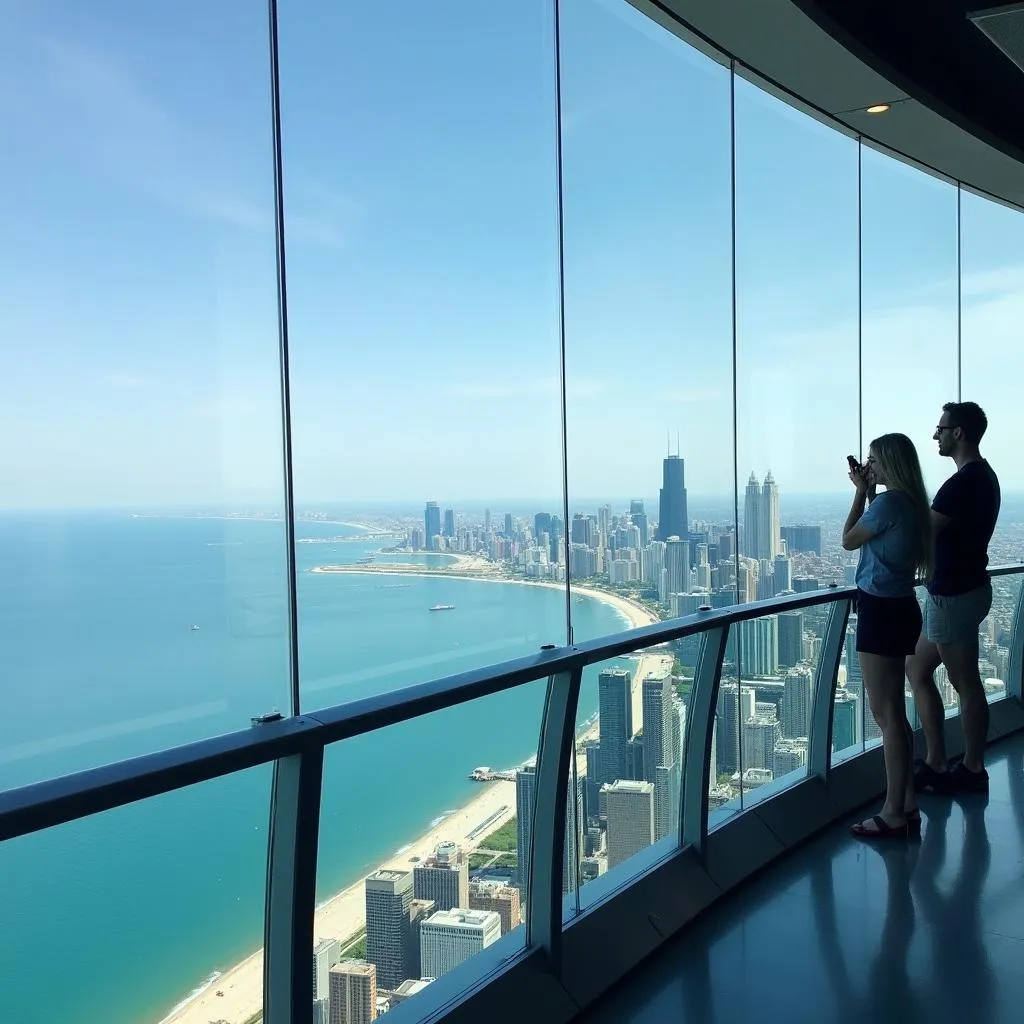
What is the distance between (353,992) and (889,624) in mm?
2778

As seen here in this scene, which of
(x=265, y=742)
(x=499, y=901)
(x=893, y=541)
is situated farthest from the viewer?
(x=893, y=541)

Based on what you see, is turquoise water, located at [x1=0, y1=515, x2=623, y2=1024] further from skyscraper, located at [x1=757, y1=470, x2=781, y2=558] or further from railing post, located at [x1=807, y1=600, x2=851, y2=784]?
skyscraper, located at [x1=757, y1=470, x2=781, y2=558]

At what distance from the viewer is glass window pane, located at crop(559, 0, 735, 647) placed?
392cm

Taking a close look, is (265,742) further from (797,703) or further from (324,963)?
(797,703)

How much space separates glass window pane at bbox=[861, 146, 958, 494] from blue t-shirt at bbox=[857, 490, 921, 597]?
187 centimetres

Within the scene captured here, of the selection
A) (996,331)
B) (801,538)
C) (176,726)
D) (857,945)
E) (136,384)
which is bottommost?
(857,945)

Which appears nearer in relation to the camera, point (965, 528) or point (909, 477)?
point (909, 477)

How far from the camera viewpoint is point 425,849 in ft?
7.92

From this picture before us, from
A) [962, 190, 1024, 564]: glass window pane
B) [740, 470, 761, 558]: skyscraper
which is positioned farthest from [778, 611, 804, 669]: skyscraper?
[962, 190, 1024, 564]: glass window pane

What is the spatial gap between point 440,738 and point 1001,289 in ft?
21.6

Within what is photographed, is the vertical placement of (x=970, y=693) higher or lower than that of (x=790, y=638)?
lower

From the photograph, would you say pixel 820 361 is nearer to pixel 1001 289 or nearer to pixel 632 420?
pixel 632 420

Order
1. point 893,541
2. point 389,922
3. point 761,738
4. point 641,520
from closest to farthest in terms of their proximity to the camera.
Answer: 1. point 389,922
2. point 893,541
3. point 761,738
4. point 641,520

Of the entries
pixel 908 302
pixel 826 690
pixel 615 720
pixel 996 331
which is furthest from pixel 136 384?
pixel 996 331
